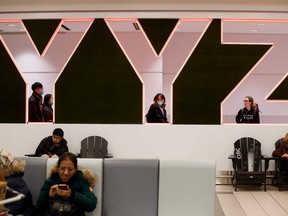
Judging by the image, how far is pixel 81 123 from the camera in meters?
7.64

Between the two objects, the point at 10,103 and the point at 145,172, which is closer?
the point at 145,172

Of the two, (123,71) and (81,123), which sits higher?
(123,71)

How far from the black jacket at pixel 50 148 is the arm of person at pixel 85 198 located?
3.25m

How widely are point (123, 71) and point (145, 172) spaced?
3904 mm

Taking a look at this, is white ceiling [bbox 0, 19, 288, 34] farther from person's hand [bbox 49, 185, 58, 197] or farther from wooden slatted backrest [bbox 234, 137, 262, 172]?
person's hand [bbox 49, 185, 58, 197]

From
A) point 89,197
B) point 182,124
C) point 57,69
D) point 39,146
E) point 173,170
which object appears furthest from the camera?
point 57,69

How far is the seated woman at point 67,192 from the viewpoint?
355cm

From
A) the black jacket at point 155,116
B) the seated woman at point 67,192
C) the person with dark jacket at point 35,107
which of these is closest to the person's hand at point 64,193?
the seated woman at point 67,192

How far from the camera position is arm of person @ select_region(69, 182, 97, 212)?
355cm

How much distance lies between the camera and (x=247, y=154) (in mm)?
7273

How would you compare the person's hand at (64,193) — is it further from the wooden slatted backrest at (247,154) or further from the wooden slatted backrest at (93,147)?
the wooden slatted backrest at (247,154)

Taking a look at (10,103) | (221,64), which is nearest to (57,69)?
(10,103)

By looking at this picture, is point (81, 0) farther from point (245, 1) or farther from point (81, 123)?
point (245, 1)

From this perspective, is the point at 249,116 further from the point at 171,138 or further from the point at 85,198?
the point at 85,198
